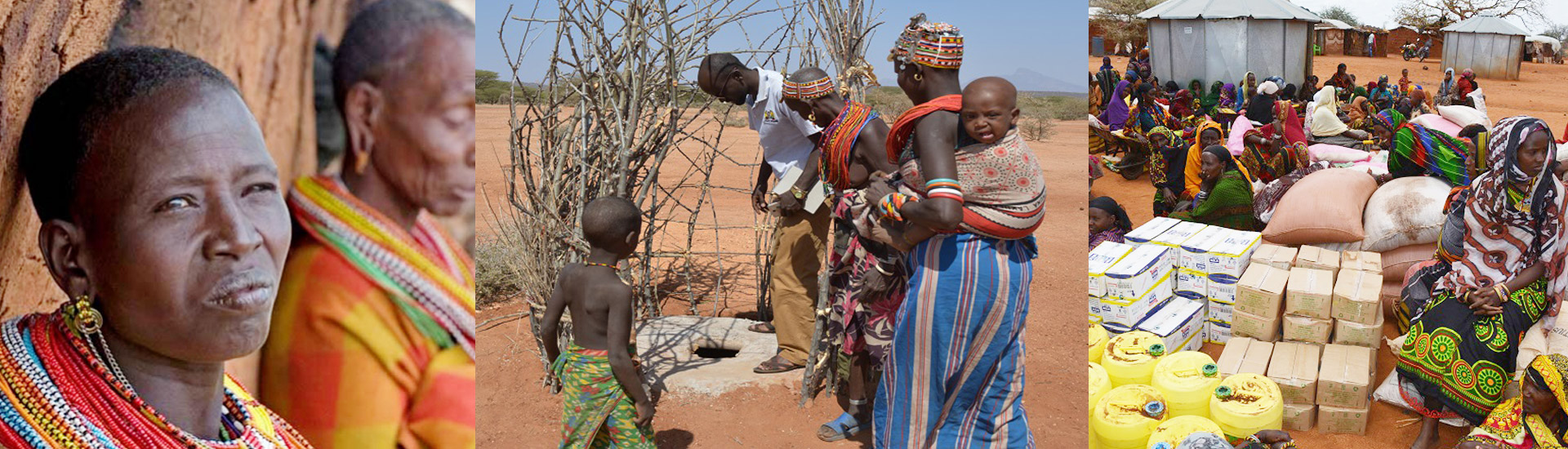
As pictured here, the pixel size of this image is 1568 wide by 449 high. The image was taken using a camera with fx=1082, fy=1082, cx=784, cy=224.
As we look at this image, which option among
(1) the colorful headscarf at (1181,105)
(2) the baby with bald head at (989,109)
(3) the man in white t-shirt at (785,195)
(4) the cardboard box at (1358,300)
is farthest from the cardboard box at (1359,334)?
(1) the colorful headscarf at (1181,105)

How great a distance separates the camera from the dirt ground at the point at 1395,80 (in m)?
3.71

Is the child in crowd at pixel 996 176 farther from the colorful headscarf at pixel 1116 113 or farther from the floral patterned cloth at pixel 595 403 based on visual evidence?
the colorful headscarf at pixel 1116 113

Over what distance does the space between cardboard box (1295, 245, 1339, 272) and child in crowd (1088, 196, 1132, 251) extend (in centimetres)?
68

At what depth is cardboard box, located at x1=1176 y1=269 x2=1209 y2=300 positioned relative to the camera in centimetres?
431

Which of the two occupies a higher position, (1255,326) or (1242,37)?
(1242,37)

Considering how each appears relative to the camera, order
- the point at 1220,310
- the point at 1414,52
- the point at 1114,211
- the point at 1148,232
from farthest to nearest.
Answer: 1. the point at 1414,52
2. the point at 1114,211
3. the point at 1148,232
4. the point at 1220,310

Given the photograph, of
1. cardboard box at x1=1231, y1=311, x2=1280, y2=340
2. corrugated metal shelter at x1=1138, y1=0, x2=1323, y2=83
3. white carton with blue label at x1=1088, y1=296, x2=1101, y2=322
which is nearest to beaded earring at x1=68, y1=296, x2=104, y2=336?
white carton with blue label at x1=1088, y1=296, x2=1101, y2=322

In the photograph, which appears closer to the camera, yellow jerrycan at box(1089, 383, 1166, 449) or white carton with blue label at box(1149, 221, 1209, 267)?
yellow jerrycan at box(1089, 383, 1166, 449)

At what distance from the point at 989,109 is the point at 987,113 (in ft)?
0.05

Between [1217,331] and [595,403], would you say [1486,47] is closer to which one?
[1217,331]

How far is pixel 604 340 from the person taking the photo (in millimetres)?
2738

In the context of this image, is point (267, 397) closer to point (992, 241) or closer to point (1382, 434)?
point (992, 241)

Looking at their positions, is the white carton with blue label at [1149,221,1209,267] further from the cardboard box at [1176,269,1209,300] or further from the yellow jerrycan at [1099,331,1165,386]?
the yellow jerrycan at [1099,331,1165,386]

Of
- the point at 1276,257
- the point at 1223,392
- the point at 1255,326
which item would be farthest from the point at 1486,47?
the point at 1223,392
